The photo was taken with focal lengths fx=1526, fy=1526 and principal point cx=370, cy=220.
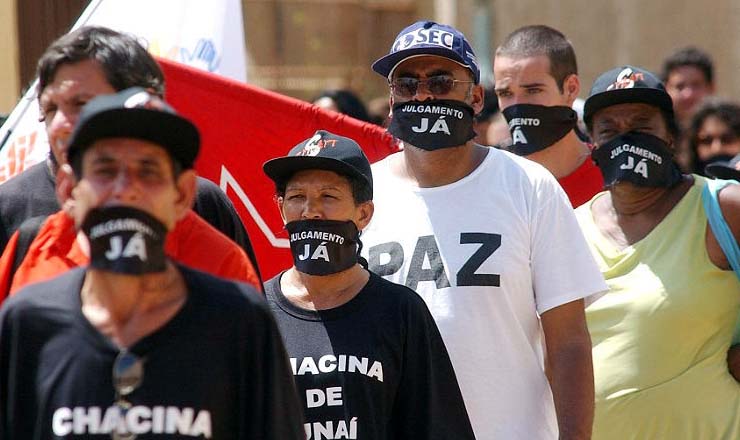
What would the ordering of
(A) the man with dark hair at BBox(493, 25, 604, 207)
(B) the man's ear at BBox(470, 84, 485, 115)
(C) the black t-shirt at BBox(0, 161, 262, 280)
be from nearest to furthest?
(C) the black t-shirt at BBox(0, 161, 262, 280)
(B) the man's ear at BBox(470, 84, 485, 115)
(A) the man with dark hair at BBox(493, 25, 604, 207)

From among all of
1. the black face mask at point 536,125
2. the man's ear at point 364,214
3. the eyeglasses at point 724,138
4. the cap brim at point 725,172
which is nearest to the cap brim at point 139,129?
the man's ear at point 364,214

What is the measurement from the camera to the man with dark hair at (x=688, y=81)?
10.4 metres

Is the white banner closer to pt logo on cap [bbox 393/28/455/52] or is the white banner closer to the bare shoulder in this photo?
pt logo on cap [bbox 393/28/455/52]

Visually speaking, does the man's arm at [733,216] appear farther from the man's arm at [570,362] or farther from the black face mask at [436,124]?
the black face mask at [436,124]

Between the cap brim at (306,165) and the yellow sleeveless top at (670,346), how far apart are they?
1242 mm

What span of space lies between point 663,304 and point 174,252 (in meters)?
2.32

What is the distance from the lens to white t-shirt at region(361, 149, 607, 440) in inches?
181

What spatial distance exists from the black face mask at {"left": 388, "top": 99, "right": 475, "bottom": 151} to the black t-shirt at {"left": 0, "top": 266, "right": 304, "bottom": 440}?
67.3 inches

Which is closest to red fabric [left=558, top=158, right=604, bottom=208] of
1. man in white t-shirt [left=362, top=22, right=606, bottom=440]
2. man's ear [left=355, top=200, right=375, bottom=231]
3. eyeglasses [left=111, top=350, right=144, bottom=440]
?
man in white t-shirt [left=362, top=22, right=606, bottom=440]

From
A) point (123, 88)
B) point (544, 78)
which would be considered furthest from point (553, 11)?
point (123, 88)

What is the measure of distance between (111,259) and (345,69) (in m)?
12.5

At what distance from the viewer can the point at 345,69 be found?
1534cm

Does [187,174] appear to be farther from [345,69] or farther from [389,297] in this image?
[345,69]

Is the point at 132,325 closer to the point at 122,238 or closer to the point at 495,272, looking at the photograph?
the point at 122,238
